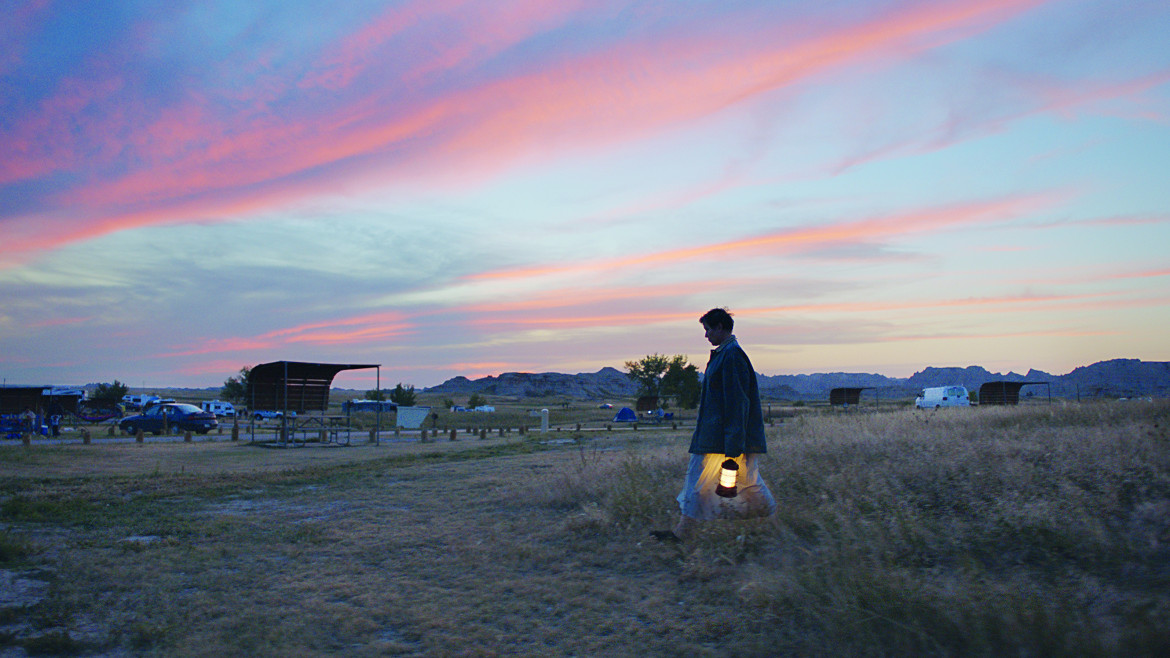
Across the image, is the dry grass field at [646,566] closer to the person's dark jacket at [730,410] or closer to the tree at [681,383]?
the person's dark jacket at [730,410]

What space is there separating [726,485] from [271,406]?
69.5 ft

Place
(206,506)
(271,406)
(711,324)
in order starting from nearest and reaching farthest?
(711,324), (206,506), (271,406)

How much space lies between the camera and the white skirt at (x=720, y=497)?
5.49m

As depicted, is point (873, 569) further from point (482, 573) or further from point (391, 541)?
point (391, 541)

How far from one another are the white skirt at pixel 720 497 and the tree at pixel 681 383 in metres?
48.0

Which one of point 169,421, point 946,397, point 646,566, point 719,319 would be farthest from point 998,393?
point 169,421

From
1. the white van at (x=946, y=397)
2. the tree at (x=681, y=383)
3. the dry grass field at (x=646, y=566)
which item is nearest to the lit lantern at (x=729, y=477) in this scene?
the dry grass field at (x=646, y=566)

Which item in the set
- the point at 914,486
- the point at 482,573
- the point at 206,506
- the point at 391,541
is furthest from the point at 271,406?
the point at 914,486

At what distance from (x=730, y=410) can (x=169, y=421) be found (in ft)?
109

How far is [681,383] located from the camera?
55000 mm

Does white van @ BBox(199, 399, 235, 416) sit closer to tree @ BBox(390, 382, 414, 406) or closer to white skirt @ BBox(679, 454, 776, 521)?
tree @ BBox(390, 382, 414, 406)

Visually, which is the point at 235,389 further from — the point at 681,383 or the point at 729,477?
the point at 729,477

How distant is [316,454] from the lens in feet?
63.5

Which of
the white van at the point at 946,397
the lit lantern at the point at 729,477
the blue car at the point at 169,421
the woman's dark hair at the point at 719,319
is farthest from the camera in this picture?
the white van at the point at 946,397
